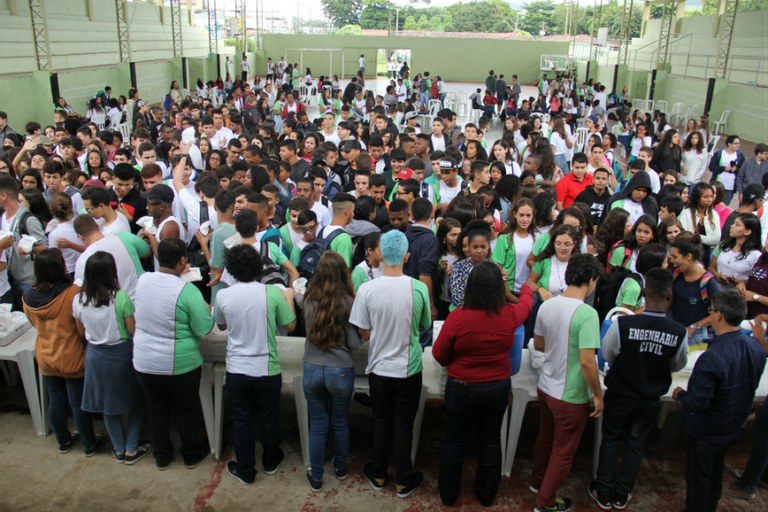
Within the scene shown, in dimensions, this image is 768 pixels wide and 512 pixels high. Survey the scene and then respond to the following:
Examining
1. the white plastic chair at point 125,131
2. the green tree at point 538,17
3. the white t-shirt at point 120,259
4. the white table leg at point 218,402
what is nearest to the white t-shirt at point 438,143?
the white t-shirt at point 120,259

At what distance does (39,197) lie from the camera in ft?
17.2

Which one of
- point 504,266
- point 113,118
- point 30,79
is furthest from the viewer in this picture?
Answer: point 30,79

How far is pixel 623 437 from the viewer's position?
366 cm

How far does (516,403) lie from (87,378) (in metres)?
2.76

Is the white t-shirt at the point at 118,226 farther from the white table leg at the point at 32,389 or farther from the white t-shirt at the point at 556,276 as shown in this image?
the white t-shirt at the point at 556,276

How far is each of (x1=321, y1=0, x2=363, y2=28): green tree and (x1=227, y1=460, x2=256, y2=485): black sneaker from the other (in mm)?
75899

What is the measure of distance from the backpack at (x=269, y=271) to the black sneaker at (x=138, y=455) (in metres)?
1.39

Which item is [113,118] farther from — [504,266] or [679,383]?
[679,383]

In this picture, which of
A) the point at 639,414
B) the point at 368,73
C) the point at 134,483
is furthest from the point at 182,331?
the point at 368,73

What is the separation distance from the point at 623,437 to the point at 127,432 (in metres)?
3.22

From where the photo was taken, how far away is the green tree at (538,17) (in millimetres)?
69438

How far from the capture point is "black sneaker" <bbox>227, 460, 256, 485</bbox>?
388cm

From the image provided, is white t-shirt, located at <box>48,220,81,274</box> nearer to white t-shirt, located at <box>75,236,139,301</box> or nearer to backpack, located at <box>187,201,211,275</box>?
white t-shirt, located at <box>75,236,139,301</box>

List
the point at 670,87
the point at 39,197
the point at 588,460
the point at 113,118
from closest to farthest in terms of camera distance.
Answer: the point at 588,460, the point at 39,197, the point at 113,118, the point at 670,87
